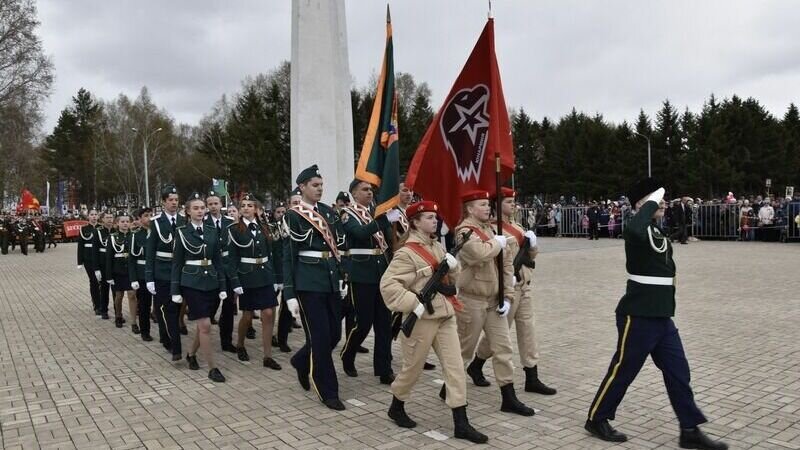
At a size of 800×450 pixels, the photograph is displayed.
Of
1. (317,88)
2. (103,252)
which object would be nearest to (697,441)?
(317,88)

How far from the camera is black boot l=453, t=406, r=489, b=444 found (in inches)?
181

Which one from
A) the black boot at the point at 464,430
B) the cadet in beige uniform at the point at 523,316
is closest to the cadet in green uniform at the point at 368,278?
the cadet in beige uniform at the point at 523,316

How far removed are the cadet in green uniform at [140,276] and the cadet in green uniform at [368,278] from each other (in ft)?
13.2

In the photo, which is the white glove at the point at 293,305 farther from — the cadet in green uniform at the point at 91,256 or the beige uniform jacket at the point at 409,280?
the cadet in green uniform at the point at 91,256

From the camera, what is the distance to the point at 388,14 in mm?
6660

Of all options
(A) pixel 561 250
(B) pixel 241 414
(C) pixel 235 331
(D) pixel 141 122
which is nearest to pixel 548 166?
(A) pixel 561 250

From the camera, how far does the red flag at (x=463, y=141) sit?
5953mm

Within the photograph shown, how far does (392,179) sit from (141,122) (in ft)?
209

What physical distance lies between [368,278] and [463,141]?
1.69 m

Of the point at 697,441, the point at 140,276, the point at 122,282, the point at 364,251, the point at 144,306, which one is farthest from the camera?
the point at 122,282

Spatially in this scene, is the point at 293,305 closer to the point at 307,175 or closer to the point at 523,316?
the point at 307,175

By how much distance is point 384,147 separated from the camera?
6602 mm

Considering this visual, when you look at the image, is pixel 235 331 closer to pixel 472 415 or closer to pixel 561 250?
pixel 472 415

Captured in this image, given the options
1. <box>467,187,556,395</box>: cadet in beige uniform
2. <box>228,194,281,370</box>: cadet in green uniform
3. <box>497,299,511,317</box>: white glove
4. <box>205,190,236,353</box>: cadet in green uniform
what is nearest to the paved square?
<box>467,187,556,395</box>: cadet in beige uniform
